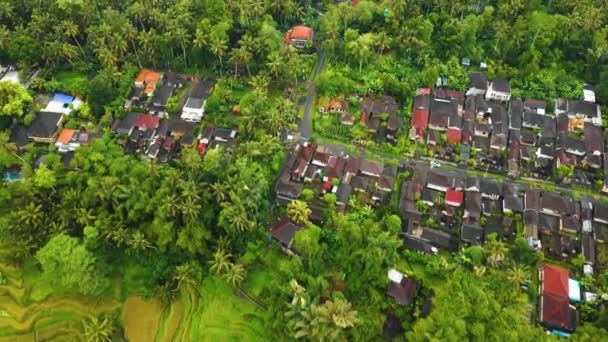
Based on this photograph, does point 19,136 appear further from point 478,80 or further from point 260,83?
point 478,80

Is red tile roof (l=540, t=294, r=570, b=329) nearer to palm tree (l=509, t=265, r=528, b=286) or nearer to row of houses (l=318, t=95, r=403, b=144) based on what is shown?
palm tree (l=509, t=265, r=528, b=286)

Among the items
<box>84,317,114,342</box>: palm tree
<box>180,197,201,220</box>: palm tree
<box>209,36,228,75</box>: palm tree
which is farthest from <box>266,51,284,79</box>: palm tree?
<box>84,317,114,342</box>: palm tree

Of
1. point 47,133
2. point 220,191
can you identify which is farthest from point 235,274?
point 47,133

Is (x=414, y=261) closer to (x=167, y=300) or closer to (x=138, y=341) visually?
(x=167, y=300)

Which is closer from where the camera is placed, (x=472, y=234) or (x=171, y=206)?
(x=171, y=206)

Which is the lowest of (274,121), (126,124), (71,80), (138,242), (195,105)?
(138,242)

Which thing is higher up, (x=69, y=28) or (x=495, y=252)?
(x=69, y=28)

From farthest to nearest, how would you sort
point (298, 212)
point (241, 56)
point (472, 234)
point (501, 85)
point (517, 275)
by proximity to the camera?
point (241, 56) → point (501, 85) → point (298, 212) → point (472, 234) → point (517, 275)
